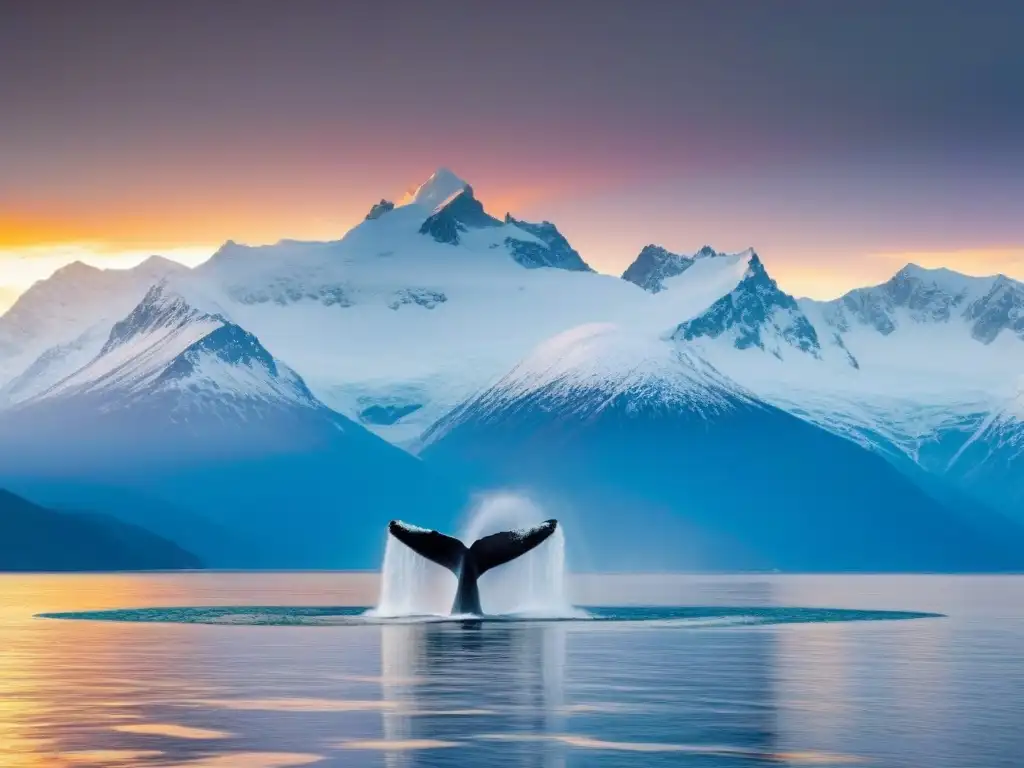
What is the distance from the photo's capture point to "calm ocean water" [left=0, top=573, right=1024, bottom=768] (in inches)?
1539

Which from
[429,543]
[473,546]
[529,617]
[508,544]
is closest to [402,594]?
[529,617]

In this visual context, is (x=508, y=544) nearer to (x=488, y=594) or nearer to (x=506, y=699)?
(x=506, y=699)

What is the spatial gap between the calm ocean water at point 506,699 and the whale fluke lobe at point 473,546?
9.27ft

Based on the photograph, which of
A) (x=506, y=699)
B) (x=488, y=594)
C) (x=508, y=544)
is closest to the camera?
(x=506, y=699)

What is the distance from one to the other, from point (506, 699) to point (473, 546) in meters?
30.7

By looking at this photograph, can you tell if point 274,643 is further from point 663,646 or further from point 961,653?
point 961,653

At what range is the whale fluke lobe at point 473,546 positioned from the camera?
255 ft

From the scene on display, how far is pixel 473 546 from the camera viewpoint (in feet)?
264

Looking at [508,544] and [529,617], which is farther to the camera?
[529,617]

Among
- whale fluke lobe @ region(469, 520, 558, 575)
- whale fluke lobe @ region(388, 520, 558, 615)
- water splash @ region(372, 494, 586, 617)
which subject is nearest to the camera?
whale fluke lobe @ region(469, 520, 558, 575)

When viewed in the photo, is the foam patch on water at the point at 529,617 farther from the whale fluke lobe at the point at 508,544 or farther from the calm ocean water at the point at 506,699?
the calm ocean water at the point at 506,699

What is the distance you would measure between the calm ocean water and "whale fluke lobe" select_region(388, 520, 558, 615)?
2826 mm

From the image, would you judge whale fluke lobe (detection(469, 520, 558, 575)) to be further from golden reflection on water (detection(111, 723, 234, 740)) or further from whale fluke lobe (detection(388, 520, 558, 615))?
golden reflection on water (detection(111, 723, 234, 740))

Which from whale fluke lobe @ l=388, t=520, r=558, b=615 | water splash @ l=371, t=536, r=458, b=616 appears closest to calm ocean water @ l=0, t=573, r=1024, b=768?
whale fluke lobe @ l=388, t=520, r=558, b=615
